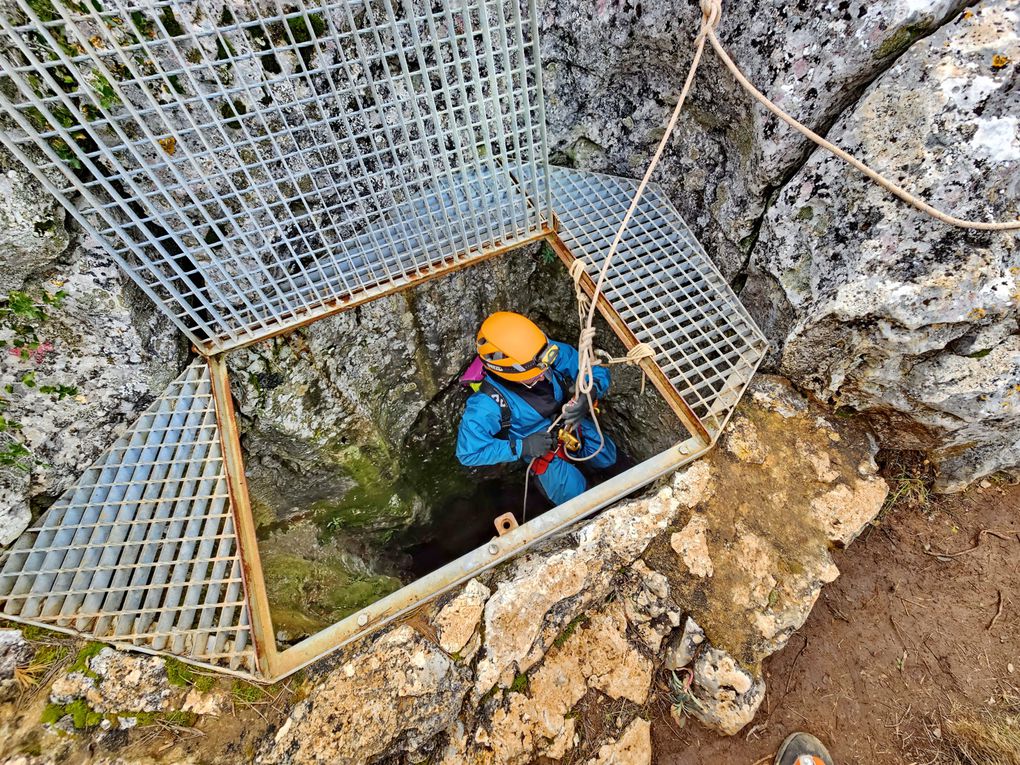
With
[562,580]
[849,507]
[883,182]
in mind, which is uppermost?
[883,182]

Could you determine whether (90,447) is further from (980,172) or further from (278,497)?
(980,172)

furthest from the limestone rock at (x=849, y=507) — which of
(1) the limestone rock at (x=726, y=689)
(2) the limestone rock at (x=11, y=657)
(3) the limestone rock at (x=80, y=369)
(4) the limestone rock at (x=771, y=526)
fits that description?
(2) the limestone rock at (x=11, y=657)

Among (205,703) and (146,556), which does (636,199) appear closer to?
(146,556)

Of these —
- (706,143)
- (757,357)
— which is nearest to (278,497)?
(757,357)

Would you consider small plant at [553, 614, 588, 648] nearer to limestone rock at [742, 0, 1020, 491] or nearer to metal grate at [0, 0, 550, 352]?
limestone rock at [742, 0, 1020, 491]

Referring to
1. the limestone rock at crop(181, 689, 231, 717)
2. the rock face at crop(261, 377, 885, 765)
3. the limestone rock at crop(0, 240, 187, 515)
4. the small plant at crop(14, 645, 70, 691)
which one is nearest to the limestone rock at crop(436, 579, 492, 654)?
the rock face at crop(261, 377, 885, 765)

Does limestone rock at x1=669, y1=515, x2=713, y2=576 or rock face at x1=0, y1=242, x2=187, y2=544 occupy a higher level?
rock face at x1=0, y1=242, x2=187, y2=544

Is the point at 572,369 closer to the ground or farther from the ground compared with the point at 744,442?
closer to the ground

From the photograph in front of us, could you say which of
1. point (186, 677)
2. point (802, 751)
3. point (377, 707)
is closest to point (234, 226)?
point (186, 677)

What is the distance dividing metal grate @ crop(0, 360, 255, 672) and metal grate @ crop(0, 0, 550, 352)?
64cm

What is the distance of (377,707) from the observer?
2064 mm

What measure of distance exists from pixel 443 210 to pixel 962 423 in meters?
2.68

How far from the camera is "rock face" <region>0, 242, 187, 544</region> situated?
211cm

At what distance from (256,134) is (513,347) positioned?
1777mm
